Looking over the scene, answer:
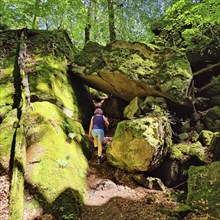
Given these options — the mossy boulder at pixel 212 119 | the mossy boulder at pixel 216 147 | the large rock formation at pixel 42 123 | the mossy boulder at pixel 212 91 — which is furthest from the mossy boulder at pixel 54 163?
the mossy boulder at pixel 212 91

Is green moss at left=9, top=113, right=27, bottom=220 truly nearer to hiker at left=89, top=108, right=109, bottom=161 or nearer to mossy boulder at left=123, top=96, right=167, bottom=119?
hiker at left=89, top=108, right=109, bottom=161

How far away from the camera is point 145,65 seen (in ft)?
33.1

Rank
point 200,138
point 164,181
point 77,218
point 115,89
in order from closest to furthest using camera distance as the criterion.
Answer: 1. point 77,218
2. point 164,181
3. point 200,138
4. point 115,89

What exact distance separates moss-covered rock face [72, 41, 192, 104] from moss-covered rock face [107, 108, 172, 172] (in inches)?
81.2

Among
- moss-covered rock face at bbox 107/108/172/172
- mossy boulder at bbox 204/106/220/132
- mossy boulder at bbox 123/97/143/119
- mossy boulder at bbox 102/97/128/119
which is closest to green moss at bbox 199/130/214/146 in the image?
mossy boulder at bbox 204/106/220/132

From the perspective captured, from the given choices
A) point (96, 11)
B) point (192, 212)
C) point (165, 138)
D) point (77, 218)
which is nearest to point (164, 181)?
point (165, 138)

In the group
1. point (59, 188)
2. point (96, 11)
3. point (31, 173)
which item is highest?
point (96, 11)

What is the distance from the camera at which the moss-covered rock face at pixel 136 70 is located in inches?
375

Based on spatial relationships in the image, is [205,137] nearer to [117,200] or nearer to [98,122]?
[98,122]

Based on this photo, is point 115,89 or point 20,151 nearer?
point 20,151

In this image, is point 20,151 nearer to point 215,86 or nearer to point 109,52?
point 109,52

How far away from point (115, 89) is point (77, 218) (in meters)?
6.55

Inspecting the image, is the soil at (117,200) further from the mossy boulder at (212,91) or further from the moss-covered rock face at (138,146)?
the mossy boulder at (212,91)

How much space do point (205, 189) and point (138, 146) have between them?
224 cm
